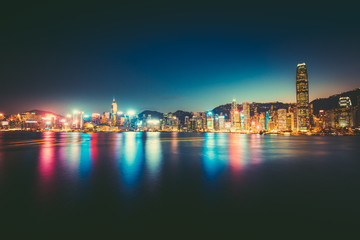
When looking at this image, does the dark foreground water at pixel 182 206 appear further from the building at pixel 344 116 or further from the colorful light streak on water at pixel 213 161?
the building at pixel 344 116

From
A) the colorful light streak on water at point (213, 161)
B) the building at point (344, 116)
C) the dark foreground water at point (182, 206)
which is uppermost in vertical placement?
the building at point (344, 116)

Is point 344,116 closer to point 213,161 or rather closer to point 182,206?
point 213,161

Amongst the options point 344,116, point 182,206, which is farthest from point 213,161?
point 344,116

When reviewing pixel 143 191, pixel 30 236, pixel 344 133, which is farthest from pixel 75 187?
pixel 344 133

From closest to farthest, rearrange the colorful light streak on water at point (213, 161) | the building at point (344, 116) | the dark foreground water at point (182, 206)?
the dark foreground water at point (182, 206) < the colorful light streak on water at point (213, 161) < the building at point (344, 116)

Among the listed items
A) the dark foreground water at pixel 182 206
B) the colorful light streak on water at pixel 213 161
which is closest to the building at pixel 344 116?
the colorful light streak on water at pixel 213 161

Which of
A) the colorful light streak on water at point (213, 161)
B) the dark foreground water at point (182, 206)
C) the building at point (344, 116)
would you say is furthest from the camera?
the building at point (344, 116)

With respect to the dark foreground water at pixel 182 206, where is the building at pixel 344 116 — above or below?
above

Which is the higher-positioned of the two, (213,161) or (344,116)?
(344,116)

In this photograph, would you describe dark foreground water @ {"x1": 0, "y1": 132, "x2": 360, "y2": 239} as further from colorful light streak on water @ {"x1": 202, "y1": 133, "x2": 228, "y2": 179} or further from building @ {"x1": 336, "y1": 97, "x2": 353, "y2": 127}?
building @ {"x1": 336, "y1": 97, "x2": 353, "y2": 127}

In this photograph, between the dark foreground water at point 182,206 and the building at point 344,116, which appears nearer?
the dark foreground water at point 182,206

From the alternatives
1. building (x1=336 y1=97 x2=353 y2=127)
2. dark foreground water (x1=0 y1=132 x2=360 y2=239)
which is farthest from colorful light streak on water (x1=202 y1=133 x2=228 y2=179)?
building (x1=336 y1=97 x2=353 y2=127)
